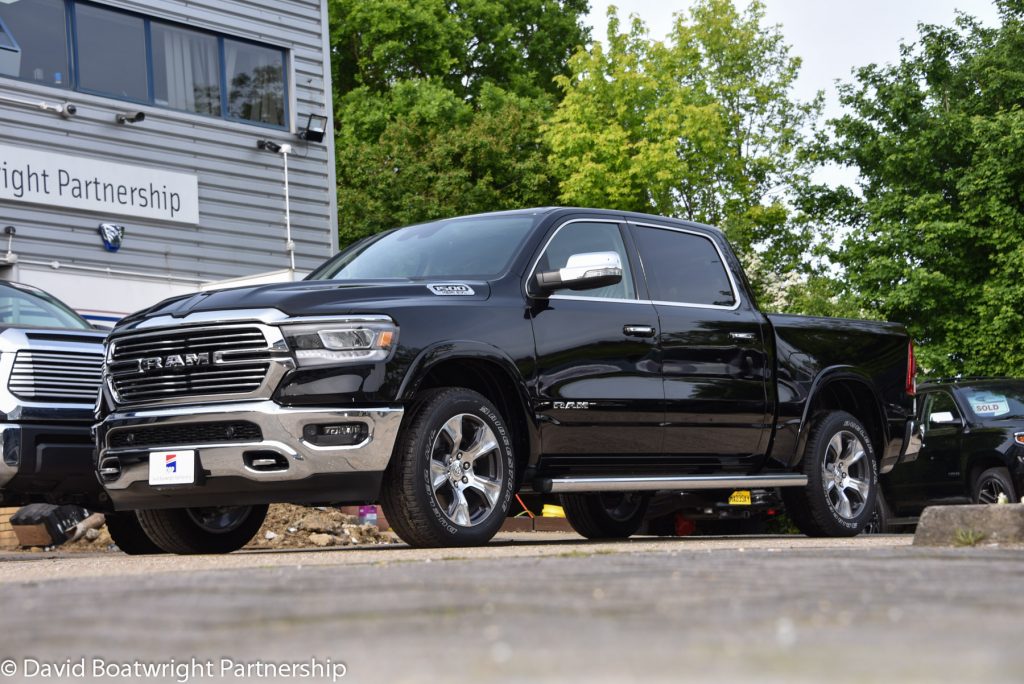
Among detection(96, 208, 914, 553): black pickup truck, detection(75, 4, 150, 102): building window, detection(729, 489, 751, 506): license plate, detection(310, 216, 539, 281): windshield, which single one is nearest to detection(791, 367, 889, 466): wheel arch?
Result: detection(96, 208, 914, 553): black pickup truck

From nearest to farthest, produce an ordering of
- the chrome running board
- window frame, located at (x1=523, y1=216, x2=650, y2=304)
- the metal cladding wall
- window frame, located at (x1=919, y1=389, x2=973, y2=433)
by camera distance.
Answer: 1. the chrome running board
2. window frame, located at (x1=523, y1=216, x2=650, y2=304)
3. window frame, located at (x1=919, y1=389, x2=973, y2=433)
4. the metal cladding wall

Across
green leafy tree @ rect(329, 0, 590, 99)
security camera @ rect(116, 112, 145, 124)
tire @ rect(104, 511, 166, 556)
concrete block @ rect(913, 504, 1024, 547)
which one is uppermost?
green leafy tree @ rect(329, 0, 590, 99)

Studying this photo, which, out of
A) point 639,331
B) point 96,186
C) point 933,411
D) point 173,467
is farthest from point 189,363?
point 96,186

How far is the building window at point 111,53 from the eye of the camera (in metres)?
18.2

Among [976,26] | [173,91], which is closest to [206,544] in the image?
[173,91]

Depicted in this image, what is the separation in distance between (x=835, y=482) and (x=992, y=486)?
576cm

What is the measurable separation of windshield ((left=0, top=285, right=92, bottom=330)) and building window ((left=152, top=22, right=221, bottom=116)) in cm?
861

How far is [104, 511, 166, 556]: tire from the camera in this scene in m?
9.99

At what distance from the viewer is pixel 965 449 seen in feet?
51.4

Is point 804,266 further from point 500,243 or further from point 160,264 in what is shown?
point 500,243

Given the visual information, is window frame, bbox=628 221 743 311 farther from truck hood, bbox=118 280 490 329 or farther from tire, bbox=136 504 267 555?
tire, bbox=136 504 267 555

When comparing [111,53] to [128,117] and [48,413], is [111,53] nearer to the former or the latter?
[128,117]

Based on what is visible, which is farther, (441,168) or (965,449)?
(441,168)

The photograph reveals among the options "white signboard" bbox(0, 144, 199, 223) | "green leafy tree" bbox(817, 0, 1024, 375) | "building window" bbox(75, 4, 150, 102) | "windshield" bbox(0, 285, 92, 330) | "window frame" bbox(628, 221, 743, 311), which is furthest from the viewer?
"green leafy tree" bbox(817, 0, 1024, 375)
